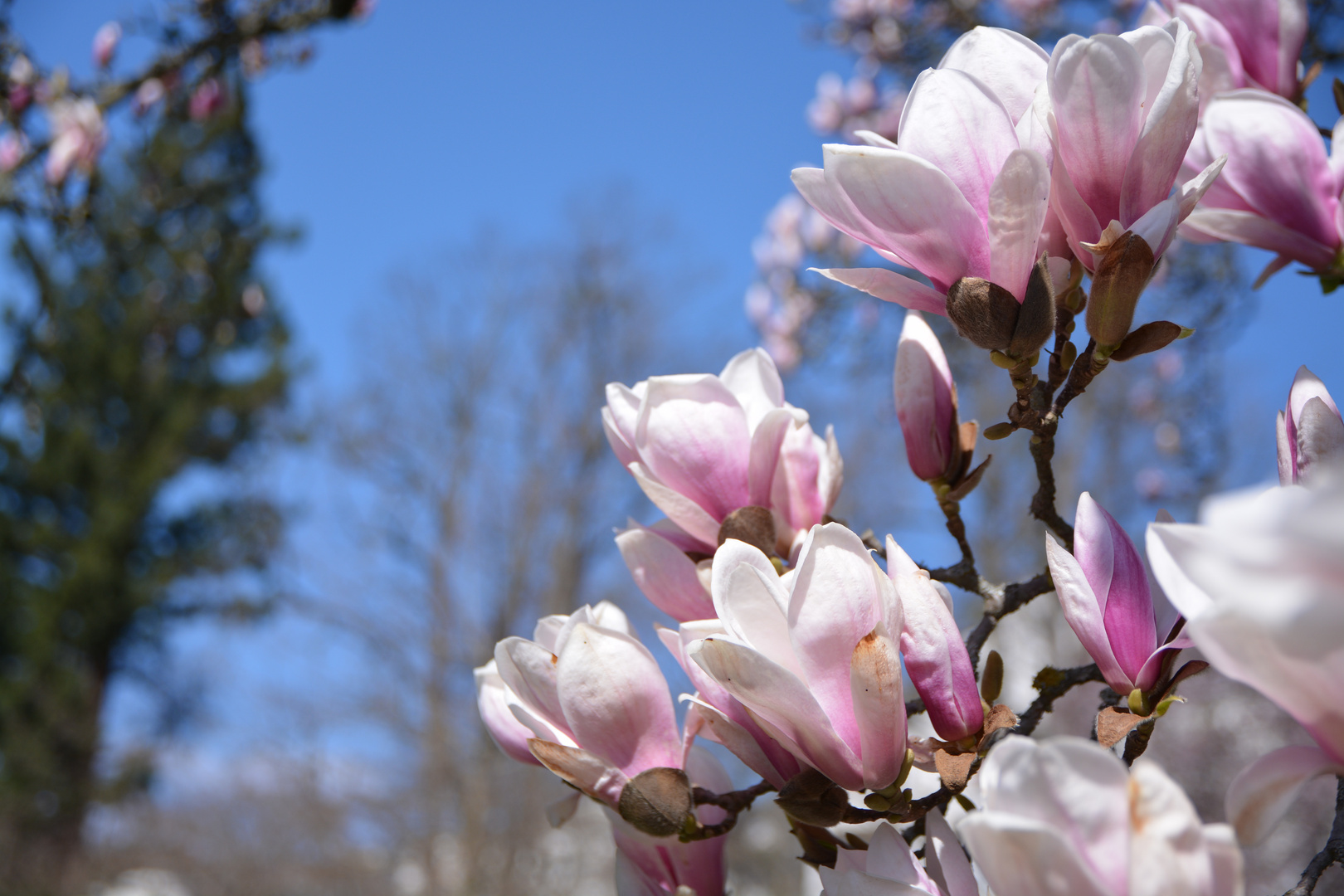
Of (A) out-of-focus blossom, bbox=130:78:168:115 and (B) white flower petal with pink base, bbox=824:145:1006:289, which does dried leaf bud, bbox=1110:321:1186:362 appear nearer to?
(B) white flower petal with pink base, bbox=824:145:1006:289

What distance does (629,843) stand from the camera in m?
0.56

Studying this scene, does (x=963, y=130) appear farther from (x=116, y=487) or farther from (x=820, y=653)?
(x=116, y=487)

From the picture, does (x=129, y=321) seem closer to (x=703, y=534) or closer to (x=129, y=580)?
(x=129, y=580)

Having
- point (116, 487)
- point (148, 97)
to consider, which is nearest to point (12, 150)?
point (148, 97)

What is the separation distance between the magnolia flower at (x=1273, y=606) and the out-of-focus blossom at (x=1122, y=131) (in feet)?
0.66

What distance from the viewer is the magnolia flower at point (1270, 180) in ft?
1.94

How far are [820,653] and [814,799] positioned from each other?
3.6 inches

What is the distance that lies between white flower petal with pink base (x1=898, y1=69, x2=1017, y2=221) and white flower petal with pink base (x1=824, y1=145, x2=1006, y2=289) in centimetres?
1

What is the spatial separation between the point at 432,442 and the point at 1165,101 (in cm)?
930

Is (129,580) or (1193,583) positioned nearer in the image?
(1193,583)

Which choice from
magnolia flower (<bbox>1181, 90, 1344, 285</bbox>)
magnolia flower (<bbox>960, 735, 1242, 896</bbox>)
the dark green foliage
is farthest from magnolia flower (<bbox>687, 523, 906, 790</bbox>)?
the dark green foliage

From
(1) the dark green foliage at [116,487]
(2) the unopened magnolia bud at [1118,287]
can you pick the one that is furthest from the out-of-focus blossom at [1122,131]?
(1) the dark green foliage at [116,487]

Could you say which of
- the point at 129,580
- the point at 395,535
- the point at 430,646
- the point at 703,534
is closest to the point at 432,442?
the point at 395,535

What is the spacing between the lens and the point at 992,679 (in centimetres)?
51
